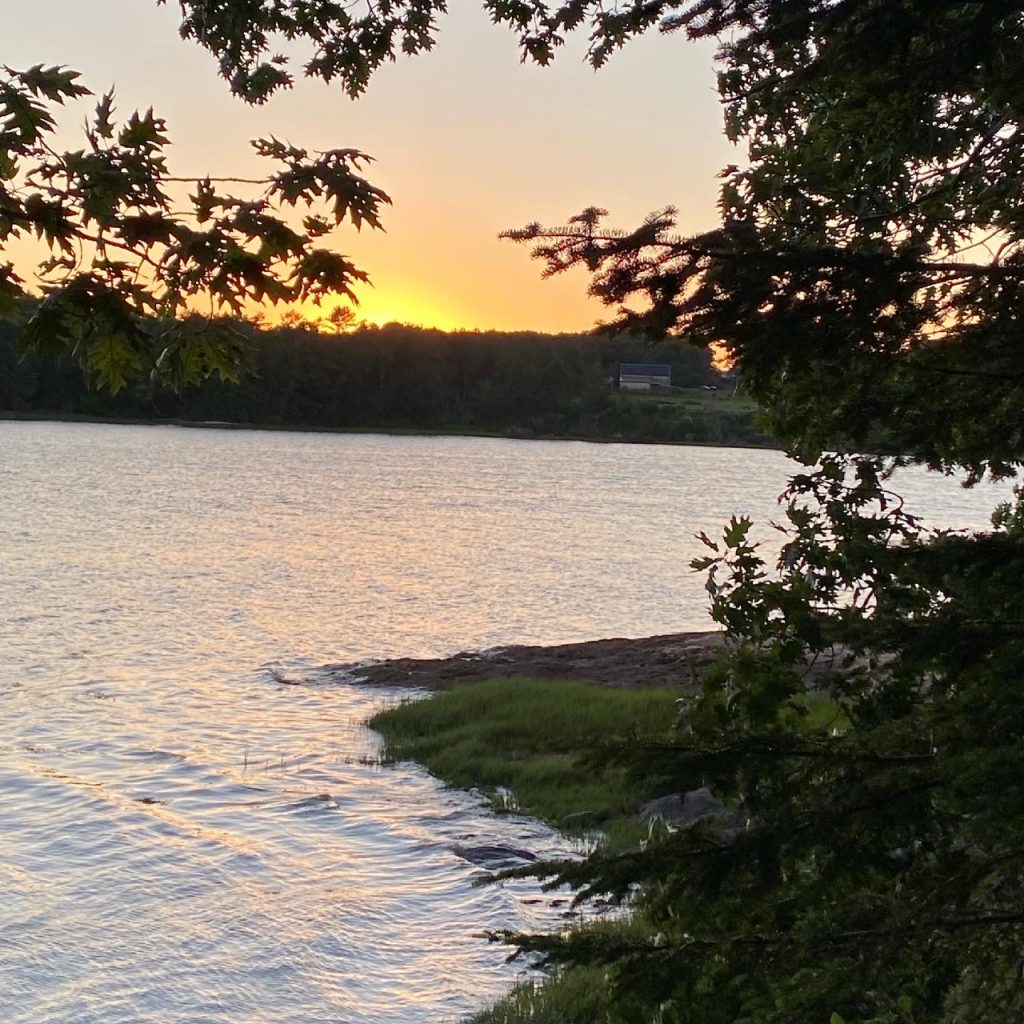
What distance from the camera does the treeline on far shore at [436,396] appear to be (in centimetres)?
12281

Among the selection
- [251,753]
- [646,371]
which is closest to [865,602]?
[251,753]

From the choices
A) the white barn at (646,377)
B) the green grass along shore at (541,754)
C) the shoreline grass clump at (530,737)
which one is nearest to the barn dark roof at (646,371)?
the white barn at (646,377)

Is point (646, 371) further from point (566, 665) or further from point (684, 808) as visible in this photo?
point (684, 808)

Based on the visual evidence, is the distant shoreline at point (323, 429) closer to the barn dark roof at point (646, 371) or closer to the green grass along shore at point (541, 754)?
the barn dark roof at point (646, 371)

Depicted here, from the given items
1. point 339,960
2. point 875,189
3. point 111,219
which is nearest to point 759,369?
point 875,189

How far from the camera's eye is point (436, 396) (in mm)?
136375

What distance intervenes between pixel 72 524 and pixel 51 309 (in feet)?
138

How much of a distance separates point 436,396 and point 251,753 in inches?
4795

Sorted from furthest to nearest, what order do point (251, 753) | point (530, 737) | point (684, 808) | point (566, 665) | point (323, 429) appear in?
point (323, 429) < point (566, 665) < point (251, 753) < point (530, 737) < point (684, 808)

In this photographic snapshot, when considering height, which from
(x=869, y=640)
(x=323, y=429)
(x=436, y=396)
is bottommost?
(x=869, y=640)

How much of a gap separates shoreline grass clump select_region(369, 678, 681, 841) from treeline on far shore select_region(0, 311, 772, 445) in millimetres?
104899

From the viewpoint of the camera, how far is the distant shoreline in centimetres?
12138

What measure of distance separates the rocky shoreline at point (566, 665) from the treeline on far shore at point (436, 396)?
9986cm

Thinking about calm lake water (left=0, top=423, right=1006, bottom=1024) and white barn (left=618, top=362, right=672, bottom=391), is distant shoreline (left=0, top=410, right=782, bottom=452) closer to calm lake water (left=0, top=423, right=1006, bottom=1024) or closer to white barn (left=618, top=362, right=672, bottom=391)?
white barn (left=618, top=362, right=672, bottom=391)
